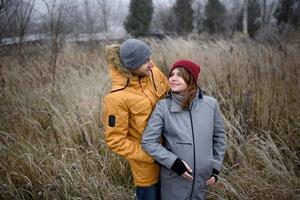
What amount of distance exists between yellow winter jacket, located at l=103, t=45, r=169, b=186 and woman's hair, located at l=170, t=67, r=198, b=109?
0.68 ft

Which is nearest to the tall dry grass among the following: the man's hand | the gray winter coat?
the man's hand

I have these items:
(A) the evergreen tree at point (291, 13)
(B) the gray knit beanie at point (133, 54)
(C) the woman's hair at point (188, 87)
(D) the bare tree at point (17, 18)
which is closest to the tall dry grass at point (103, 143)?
(C) the woman's hair at point (188, 87)

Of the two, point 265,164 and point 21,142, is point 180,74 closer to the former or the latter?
point 265,164

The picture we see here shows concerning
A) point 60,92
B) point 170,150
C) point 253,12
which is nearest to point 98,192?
point 170,150

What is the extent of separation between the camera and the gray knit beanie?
181cm

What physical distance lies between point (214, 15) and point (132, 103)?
11.7 metres

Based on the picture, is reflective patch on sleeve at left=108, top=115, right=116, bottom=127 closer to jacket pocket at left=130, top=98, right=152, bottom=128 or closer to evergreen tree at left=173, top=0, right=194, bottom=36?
jacket pocket at left=130, top=98, right=152, bottom=128

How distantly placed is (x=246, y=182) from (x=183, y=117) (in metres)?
0.87

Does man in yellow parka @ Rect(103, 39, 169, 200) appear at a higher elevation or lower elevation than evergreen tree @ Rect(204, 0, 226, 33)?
lower

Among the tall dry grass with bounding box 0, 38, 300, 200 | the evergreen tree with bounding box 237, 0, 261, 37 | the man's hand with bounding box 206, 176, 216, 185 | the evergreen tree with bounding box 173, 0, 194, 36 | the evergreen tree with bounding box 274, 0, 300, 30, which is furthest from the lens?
the evergreen tree with bounding box 173, 0, 194, 36

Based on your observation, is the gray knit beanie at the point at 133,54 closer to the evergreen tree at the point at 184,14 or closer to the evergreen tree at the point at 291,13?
the evergreen tree at the point at 291,13

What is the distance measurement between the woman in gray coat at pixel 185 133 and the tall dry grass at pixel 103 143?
524mm

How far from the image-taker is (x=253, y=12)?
12.4 metres

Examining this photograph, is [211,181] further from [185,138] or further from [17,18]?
[17,18]
